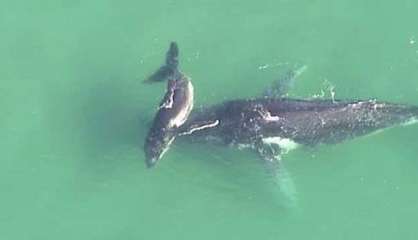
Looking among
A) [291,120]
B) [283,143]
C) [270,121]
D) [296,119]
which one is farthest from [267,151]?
[296,119]

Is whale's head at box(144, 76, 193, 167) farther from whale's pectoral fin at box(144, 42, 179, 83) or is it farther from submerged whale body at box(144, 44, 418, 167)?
whale's pectoral fin at box(144, 42, 179, 83)

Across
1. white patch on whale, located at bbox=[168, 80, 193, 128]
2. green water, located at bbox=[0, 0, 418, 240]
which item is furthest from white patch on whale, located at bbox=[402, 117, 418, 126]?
white patch on whale, located at bbox=[168, 80, 193, 128]

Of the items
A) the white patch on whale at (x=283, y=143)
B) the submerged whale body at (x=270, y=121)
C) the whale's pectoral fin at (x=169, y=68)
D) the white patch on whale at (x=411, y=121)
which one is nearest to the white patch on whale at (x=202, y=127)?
the submerged whale body at (x=270, y=121)

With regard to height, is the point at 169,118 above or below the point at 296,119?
below

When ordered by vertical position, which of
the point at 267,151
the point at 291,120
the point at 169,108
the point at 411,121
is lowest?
the point at 267,151

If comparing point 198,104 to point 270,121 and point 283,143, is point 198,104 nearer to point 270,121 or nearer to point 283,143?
point 270,121
